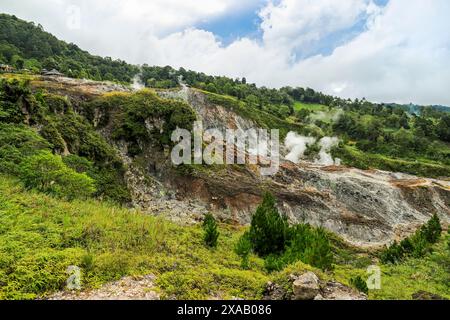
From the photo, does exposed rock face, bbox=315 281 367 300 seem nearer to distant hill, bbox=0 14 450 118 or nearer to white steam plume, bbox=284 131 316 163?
white steam plume, bbox=284 131 316 163

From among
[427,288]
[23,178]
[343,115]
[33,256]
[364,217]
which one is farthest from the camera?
[343,115]

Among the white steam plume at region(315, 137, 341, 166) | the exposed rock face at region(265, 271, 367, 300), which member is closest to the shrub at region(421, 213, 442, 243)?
the exposed rock face at region(265, 271, 367, 300)

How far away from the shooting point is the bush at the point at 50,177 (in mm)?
18641

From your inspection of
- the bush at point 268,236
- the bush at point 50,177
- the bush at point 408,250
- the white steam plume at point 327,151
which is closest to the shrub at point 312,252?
the bush at point 268,236

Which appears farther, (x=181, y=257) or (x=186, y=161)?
(x=186, y=161)

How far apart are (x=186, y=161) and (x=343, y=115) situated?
66.4 meters

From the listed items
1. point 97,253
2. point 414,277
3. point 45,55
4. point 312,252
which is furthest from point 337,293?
point 45,55

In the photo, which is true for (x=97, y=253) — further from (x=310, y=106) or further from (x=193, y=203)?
(x=310, y=106)

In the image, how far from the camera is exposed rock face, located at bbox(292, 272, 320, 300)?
9906mm

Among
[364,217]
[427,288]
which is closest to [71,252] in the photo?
[427,288]
